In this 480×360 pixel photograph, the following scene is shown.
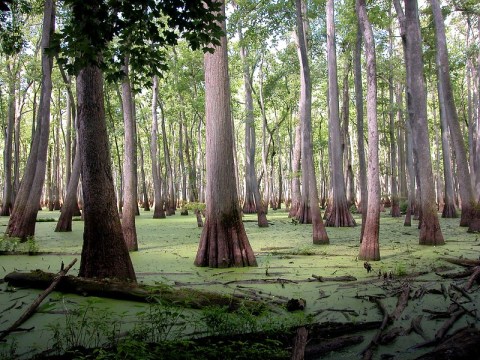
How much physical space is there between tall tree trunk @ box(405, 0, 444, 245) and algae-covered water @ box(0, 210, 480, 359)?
374 millimetres

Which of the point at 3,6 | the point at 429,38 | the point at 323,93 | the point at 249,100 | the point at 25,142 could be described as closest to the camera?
the point at 3,6

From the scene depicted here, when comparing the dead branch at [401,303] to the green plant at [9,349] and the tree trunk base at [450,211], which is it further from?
the tree trunk base at [450,211]

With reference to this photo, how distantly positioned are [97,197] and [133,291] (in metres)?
1.21

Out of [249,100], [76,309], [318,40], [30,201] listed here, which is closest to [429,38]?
[318,40]

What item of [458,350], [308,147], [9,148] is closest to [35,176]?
[308,147]

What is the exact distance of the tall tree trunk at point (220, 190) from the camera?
6000 millimetres

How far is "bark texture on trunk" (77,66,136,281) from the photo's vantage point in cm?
445

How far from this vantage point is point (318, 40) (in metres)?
18.1

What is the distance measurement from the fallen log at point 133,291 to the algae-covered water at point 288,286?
0.09 meters

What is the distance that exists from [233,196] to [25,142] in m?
32.5

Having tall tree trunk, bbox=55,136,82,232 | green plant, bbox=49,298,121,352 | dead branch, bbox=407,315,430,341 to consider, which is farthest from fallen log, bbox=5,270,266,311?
tall tree trunk, bbox=55,136,82,232

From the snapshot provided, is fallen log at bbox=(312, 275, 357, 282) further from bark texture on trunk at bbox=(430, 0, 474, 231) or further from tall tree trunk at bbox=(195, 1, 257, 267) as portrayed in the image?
bark texture on trunk at bbox=(430, 0, 474, 231)

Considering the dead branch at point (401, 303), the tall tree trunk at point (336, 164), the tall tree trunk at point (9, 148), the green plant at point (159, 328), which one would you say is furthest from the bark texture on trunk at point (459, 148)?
the tall tree trunk at point (9, 148)

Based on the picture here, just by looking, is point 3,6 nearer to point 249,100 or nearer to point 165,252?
point 165,252
